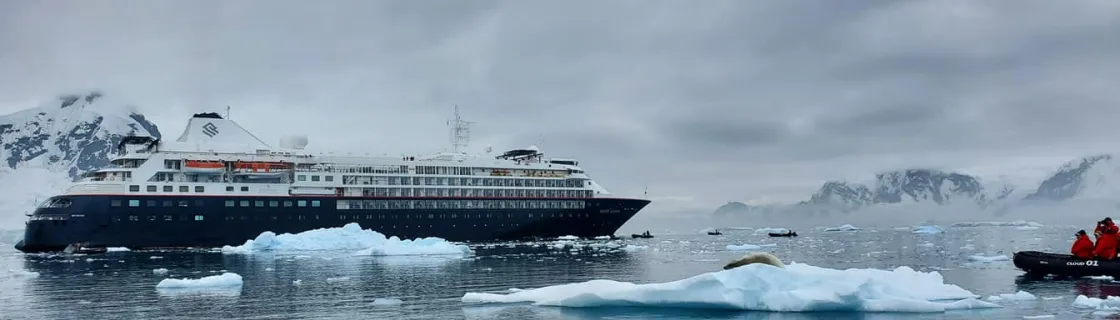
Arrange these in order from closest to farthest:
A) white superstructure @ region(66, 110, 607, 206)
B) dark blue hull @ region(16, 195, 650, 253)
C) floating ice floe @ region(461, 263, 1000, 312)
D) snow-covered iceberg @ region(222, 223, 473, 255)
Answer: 1. floating ice floe @ region(461, 263, 1000, 312)
2. snow-covered iceberg @ region(222, 223, 473, 255)
3. dark blue hull @ region(16, 195, 650, 253)
4. white superstructure @ region(66, 110, 607, 206)

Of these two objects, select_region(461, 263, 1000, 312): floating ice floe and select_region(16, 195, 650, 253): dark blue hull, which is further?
select_region(16, 195, 650, 253): dark blue hull

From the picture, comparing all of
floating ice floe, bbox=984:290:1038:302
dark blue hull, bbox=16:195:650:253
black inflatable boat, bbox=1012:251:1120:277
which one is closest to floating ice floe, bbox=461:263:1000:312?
floating ice floe, bbox=984:290:1038:302

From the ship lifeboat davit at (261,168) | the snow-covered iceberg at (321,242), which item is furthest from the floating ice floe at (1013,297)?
the ship lifeboat davit at (261,168)

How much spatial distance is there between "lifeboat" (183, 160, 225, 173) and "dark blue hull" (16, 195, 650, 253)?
2.12 metres

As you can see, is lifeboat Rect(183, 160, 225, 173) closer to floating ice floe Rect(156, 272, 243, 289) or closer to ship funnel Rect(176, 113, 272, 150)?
ship funnel Rect(176, 113, 272, 150)

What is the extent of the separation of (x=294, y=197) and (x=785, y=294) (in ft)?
182

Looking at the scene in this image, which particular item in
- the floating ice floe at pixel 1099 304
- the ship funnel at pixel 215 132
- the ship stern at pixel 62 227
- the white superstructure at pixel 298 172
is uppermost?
the ship funnel at pixel 215 132

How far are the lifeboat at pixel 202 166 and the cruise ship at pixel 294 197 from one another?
2.9 inches

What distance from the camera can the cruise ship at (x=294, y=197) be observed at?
63.1m

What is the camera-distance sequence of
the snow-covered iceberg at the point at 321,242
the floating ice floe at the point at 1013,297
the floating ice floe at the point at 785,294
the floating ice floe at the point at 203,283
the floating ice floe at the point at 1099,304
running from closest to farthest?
1. the floating ice floe at the point at 785,294
2. the floating ice floe at the point at 1099,304
3. the floating ice floe at the point at 1013,297
4. the floating ice floe at the point at 203,283
5. the snow-covered iceberg at the point at 321,242

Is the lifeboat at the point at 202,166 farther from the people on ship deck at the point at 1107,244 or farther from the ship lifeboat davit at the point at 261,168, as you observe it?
the people on ship deck at the point at 1107,244

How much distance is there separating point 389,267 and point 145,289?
13.1 m

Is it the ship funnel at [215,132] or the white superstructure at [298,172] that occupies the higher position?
the ship funnel at [215,132]

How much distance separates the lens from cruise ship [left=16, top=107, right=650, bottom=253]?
63094mm
